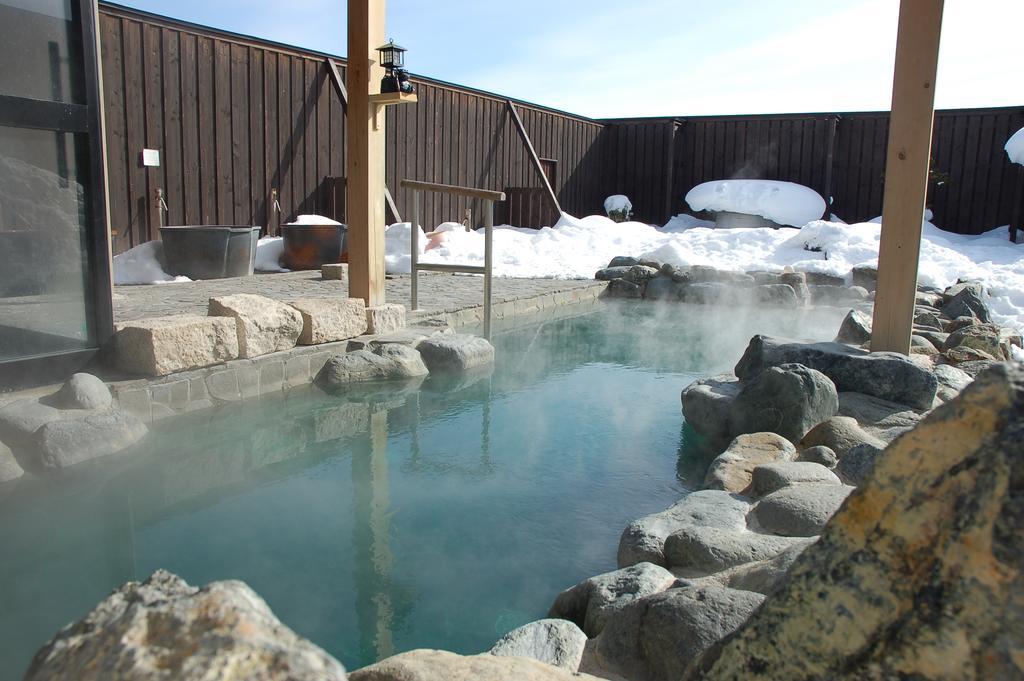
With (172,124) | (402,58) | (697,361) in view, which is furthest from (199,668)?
(172,124)

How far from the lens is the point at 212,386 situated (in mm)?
4148

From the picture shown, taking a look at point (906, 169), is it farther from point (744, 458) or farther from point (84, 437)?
point (84, 437)

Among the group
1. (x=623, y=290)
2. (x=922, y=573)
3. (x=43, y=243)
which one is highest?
(x=43, y=243)

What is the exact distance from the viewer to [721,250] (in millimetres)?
11375

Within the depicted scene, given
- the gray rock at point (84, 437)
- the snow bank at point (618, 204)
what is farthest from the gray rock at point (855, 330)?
the snow bank at point (618, 204)

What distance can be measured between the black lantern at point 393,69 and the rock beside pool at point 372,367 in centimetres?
168

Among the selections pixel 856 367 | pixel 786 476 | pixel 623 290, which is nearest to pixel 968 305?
pixel 856 367

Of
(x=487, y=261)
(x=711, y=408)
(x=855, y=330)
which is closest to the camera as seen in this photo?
(x=711, y=408)

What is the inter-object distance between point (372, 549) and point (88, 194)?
234 cm

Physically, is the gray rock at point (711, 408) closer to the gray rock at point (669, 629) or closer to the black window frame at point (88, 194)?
the gray rock at point (669, 629)

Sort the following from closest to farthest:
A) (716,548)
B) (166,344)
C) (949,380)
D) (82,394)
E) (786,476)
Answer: (716,548) < (786,476) < (82,394) < (166,344) < (949,380)

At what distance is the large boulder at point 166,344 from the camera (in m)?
3.86

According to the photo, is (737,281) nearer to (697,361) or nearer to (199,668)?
(697,361)

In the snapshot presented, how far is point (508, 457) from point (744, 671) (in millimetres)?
2782
